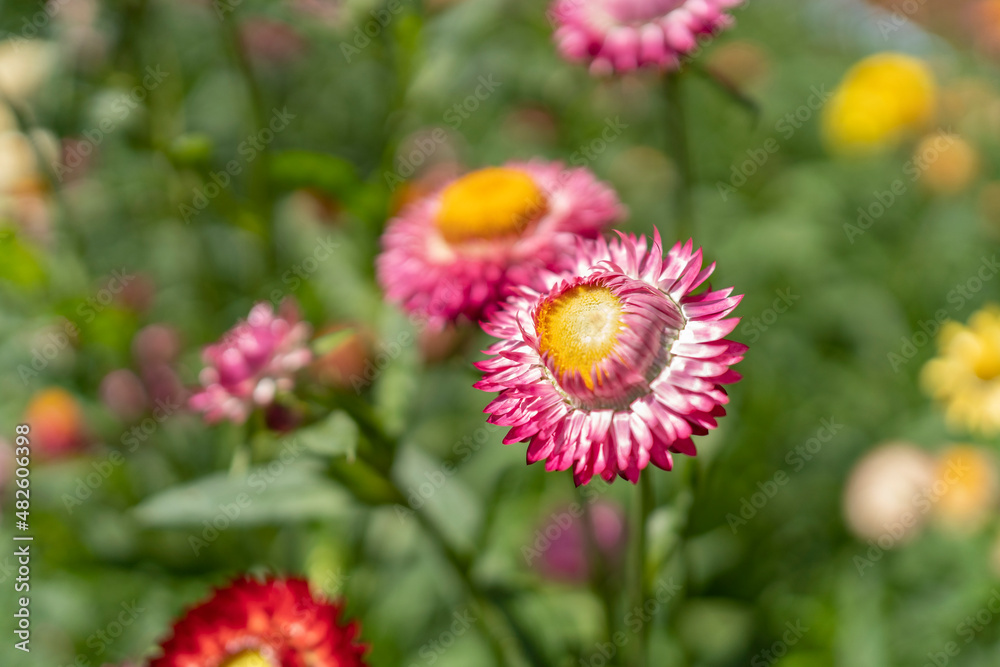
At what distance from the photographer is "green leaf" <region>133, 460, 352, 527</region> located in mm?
1301

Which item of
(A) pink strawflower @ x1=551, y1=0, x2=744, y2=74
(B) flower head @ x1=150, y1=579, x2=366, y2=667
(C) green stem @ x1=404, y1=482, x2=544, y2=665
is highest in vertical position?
(A) pink strawflower @ x1=551, y1=0, x2=744, y2=74

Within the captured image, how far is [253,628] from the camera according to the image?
3.90 ft

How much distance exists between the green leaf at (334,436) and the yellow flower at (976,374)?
1517 millimetres

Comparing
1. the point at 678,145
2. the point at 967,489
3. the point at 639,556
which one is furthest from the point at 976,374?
the point at 639,556

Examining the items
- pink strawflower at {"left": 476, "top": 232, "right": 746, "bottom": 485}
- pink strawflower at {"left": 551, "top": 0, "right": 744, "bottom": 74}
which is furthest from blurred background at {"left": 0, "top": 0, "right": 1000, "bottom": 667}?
pink strawflower at {"left": 476, "top": 232, "right": 746, "bottom": 485}

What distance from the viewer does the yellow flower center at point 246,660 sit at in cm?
120

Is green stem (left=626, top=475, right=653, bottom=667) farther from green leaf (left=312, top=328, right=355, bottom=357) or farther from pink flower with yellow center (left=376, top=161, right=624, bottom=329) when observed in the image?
green leaf (left=312, top=328, right=355, bottom=357)

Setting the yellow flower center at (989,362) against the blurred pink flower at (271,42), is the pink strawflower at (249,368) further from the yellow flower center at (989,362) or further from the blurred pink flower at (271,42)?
the blurred pink flower at (271,42)

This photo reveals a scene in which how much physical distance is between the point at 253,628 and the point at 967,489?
5.54 ft

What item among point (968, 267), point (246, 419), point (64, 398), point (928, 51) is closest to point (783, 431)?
point (968, 267)

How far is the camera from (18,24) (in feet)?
7.73

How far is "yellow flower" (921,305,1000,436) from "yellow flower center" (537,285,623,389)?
1359mm

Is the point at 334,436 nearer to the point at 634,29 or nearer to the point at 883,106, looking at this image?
the point at 634,29

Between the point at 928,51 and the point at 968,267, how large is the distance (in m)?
1.42
